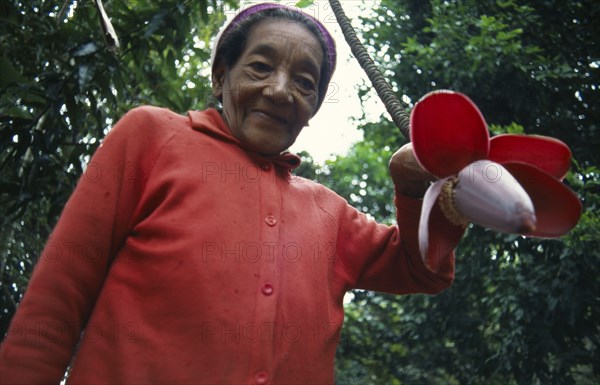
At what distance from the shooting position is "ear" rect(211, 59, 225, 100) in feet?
4.67

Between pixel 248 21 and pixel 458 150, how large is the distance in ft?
2.11

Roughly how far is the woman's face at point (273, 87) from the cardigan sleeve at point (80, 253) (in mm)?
170

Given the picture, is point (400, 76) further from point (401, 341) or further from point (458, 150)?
point (458, 150)

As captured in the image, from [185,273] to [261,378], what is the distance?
24cm

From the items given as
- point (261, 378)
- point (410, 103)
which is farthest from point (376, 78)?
point (410, 103)

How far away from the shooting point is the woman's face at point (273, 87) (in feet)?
4.18

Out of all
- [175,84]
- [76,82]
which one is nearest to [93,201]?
[76,82]

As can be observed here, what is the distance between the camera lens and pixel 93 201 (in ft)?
3.61

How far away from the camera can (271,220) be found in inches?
46.6

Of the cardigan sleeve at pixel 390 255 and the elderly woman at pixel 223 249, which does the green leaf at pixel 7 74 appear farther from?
the cardigan sleeve at pixel 390 255

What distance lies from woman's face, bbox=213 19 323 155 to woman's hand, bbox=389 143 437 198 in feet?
0.88

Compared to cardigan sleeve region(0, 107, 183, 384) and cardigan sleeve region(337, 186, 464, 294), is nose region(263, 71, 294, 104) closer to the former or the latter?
cardigan sleeve region(0, 107, 183, 384)

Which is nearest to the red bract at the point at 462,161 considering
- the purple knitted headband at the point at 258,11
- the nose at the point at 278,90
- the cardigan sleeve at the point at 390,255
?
the cardigan sleeve at the point at 390,255

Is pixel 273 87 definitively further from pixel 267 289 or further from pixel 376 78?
pixel 267 289
